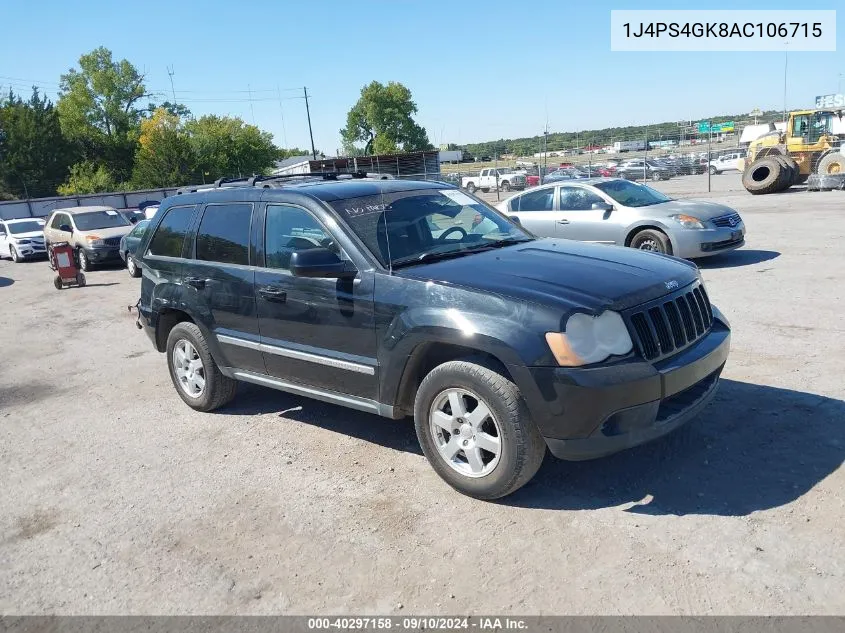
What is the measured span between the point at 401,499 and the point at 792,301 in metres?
6.04

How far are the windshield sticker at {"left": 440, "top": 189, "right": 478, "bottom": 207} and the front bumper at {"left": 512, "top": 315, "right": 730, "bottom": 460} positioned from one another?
2.09m

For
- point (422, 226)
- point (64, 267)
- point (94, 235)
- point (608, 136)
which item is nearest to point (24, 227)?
point (94, 235)

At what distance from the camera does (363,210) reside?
4.75 m

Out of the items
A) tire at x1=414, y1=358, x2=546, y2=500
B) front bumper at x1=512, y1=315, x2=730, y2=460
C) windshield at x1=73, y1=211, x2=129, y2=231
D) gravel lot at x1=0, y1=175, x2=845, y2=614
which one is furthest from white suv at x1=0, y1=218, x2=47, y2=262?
front bumper at x1=512, y1=315, x2=730, y2=460

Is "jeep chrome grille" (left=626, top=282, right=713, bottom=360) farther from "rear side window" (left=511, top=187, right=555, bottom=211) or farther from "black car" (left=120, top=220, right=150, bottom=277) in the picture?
"black car" (left=120, top=220, right=150, bottom=277)

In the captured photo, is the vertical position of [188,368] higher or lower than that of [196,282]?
lower

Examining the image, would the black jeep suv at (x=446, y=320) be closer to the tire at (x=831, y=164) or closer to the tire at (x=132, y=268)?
the tire at (x=132, y=268)

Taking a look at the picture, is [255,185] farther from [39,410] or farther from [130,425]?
[39,410]

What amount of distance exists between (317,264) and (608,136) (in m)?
98.9

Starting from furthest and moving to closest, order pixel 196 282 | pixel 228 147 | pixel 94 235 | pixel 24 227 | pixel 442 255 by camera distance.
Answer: pixel 228 147 < pixel 24 227 < pixel 94 235 < pixel 196 282 < pixel 442 255

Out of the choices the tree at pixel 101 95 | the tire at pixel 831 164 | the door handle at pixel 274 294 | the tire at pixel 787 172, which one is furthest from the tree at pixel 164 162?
the door handle at pixel 274 294

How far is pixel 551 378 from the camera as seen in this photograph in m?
3.53

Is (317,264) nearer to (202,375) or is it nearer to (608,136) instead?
(202,375)

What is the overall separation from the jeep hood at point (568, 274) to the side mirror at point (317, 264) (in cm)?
39
